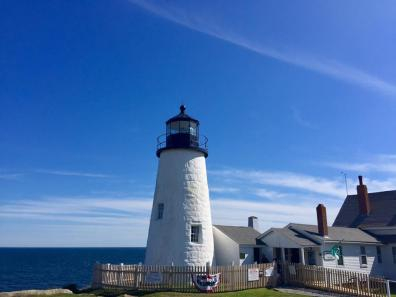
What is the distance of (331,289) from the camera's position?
2092 centimetres

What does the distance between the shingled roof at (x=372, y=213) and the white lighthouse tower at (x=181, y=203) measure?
57.0ft

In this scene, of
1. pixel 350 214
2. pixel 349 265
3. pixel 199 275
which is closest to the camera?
pixel 199 275

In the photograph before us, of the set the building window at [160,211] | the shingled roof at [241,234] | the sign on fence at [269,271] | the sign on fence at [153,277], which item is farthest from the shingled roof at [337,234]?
the sign on fence at [153,277]

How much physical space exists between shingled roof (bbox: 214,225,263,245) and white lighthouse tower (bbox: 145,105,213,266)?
8.54 feet

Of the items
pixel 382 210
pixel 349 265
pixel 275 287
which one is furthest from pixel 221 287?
pixel 382 210

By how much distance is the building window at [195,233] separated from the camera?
23.0m

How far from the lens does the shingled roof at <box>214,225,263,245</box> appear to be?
1014 inches

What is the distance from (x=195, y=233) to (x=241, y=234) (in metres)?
5.33

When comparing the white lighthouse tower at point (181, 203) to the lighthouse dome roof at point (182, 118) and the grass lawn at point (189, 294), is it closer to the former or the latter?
the lighthouse dome roof at point (182, 118)

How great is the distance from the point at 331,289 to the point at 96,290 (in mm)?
13028

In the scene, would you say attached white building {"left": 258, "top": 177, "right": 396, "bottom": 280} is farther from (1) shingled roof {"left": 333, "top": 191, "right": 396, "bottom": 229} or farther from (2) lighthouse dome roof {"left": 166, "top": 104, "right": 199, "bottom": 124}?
(2) lighthouse dome roof {"left": 166, "top": 104, "right": 199, "bottom": 124}

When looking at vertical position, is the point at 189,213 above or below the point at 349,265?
above

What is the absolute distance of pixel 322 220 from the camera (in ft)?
88.6

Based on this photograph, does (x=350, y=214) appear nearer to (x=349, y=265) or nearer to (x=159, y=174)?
(x=349, y=265)
